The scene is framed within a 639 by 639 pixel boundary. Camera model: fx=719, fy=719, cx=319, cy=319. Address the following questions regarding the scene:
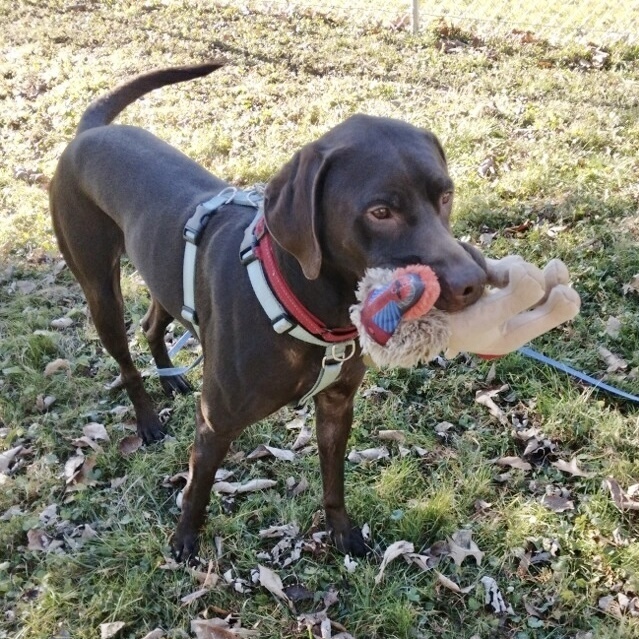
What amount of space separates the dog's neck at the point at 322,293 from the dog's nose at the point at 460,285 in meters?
0.40

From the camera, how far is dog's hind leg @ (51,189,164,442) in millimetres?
3252

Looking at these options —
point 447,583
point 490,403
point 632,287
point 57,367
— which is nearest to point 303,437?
point 490,403

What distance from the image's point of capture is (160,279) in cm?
296

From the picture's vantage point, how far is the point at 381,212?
6.61 feet

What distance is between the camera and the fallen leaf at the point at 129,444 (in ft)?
11.7

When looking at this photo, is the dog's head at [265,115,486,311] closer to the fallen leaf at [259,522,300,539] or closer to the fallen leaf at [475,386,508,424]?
the fallen leaf at [259,522,300,539]

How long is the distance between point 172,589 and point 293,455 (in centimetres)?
85

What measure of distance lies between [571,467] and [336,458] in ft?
3.63

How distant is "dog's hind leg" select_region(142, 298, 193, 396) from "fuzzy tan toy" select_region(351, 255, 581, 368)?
199 cm

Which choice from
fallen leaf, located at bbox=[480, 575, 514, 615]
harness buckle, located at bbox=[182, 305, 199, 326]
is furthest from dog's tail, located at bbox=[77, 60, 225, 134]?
fallen leaf, located at bbox=[480, 575, 514, 615]

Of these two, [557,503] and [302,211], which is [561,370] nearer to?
[557,503]

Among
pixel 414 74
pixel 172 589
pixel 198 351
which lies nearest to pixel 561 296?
pixel 172 589

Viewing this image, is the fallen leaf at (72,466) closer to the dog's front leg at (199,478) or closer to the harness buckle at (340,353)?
the dog's front leg at (199,478)

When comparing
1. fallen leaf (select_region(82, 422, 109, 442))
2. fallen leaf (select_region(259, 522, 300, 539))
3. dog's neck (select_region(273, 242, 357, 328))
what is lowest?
fallen leaf (select_region(82, 422, 109, 442))
